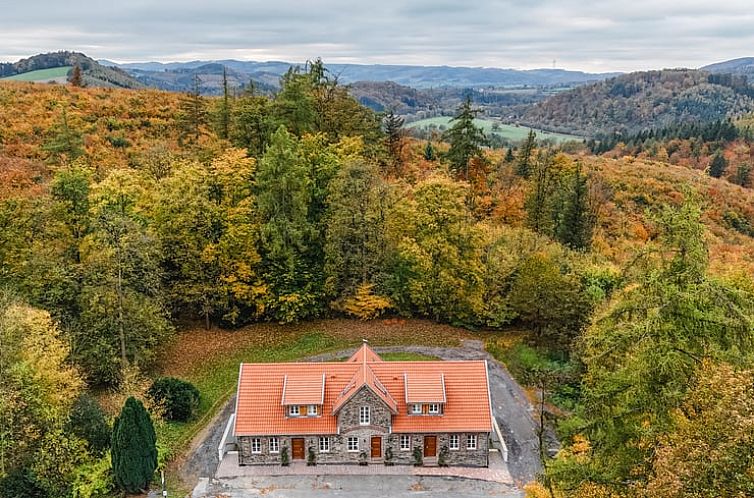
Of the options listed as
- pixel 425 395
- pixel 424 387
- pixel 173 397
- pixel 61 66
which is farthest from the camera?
pixel 61 66

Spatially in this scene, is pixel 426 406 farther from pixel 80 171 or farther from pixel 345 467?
pixel 80 171

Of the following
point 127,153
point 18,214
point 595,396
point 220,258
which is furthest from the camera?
point 127,153

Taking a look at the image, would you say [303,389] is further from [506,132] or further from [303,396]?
[506,132]

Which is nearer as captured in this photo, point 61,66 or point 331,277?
point 331,277

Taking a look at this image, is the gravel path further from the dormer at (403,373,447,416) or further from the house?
the dormer at (403,373,447,416)

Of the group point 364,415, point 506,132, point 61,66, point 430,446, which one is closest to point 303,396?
point 364,415

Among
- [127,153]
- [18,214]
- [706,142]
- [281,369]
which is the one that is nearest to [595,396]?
[281,369]
